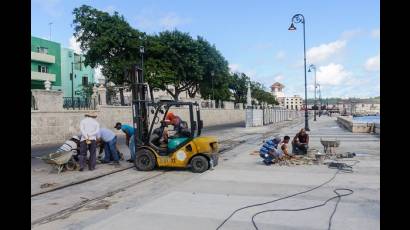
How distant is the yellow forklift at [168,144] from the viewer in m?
11.6

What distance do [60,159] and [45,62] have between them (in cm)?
5384

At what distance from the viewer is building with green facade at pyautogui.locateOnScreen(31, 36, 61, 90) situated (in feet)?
192

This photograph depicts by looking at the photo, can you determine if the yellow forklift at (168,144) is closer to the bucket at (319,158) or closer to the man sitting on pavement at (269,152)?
the man sitting on pavement at (269,152)

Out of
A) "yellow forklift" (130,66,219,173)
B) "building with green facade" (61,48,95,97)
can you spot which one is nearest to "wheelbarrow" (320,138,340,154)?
"yellow forklift" (130,66,219,173)

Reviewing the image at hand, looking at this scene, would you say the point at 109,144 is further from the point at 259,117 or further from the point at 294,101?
the point at 294,101

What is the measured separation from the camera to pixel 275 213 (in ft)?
21.9

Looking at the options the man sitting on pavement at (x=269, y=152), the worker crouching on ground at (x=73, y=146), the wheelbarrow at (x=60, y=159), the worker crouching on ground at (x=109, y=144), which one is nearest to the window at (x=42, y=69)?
the worker crouching on ground at (x=109, y=144)

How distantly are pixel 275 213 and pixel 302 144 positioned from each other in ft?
27.1

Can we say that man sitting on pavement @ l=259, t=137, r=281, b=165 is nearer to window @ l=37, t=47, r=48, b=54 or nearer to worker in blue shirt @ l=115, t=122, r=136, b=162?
worker in blue shirt @ l=115, t=122, r=136, b=162

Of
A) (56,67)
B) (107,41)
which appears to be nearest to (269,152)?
(107,41)

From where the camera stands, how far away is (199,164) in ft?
37.9

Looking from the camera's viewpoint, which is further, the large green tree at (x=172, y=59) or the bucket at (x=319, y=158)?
the large green tree at (x=172, y=59)

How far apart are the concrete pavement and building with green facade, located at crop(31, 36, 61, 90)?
5135 cm
